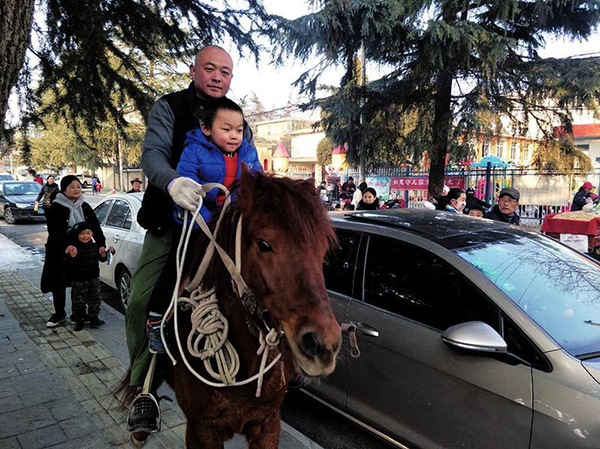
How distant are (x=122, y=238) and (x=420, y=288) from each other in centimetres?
540

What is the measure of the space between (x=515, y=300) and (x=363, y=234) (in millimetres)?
1329

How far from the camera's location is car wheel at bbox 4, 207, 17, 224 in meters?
18.6

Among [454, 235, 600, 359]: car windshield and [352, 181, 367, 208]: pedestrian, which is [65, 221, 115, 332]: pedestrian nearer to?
[454, 235, 600, 359]: car windshield

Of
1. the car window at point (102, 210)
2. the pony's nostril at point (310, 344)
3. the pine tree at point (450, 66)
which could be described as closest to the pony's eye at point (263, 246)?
the pony's nostril at point (310, 344)

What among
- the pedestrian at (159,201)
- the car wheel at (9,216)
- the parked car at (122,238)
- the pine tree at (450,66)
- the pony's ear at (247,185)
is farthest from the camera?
the car wheel at (9,216)

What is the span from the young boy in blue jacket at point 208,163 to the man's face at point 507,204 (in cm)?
494

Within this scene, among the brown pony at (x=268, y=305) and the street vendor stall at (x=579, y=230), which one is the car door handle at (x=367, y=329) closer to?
the brown pony at (x=268, y=305)

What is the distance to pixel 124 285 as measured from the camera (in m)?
6.86

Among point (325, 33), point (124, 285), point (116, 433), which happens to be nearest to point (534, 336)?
point (116, 433)

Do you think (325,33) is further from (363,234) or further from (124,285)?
(363,234)

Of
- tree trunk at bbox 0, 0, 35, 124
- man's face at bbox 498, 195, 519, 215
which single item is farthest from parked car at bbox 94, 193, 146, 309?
man's face at bbox 498, 195, 519, 215

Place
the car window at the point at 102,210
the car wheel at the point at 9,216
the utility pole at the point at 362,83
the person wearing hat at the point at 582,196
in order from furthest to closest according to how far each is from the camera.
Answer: the car wheel at the point at 9,216 < the utility pole at the point at 362,83 < the person wearing hat at the point at 582,196 < the car window at the point at 102,210

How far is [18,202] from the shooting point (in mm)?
18484

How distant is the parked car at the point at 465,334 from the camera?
7.85ft
